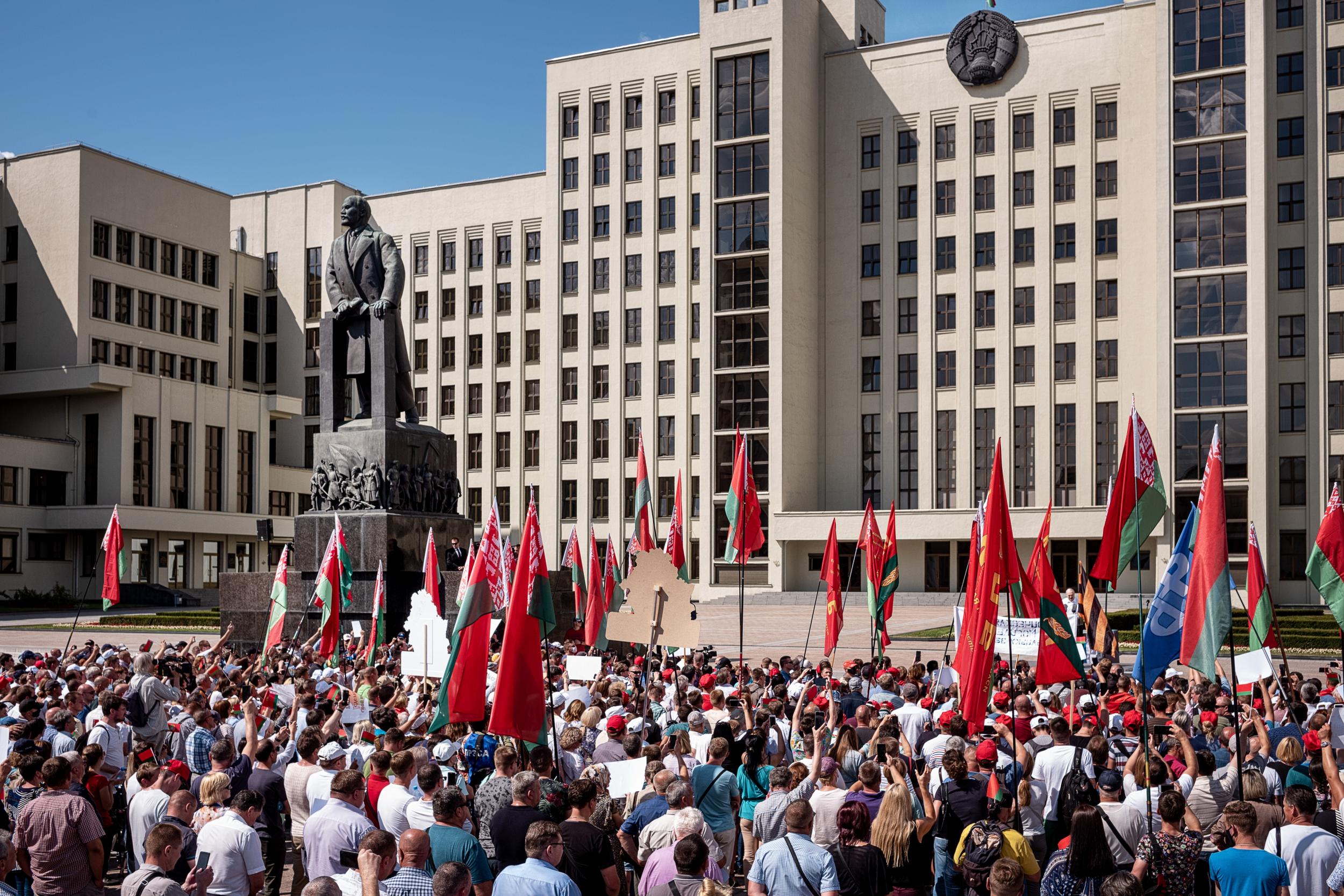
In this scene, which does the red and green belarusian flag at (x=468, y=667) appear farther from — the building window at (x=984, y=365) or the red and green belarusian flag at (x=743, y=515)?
the building window at (x=984, y=365)

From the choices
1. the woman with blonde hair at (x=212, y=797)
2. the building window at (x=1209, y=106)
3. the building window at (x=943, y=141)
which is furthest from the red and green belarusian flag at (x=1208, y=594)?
the building window at (x=943, y=141)

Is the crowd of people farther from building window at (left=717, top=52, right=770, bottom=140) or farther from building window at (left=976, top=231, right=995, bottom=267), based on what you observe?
building window at (left=717, top=52, right=770, bottom=140)

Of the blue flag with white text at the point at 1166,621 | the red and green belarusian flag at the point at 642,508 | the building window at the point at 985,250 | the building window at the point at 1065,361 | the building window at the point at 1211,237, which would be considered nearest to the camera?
the blue flag with white text at the point at 1166,621

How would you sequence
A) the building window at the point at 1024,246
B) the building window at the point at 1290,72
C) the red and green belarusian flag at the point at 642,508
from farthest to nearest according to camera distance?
the building window at the point at 1024,246, the building window at the point at 1290,72, the red and green belarusian flag at the point at 642,508

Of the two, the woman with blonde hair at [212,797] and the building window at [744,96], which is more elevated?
the building window at [744,96]

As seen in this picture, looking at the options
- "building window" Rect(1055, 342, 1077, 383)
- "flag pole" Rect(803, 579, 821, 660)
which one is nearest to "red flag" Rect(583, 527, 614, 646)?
"flag pole" Rect(803, 579, 821, 660)

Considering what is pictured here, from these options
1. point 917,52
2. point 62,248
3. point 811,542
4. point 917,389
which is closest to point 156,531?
point 62,248

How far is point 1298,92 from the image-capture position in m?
55.6

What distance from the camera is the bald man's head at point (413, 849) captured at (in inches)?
271

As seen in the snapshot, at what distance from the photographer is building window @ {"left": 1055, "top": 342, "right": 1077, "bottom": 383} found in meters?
60.4

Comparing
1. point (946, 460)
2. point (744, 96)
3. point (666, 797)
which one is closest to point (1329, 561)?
point (666, 797)

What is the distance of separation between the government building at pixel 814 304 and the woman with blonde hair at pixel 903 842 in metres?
51.5

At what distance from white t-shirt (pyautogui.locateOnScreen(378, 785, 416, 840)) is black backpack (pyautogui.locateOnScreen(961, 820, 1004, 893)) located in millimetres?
3399

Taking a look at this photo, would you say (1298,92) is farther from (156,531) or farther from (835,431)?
(156,531)
